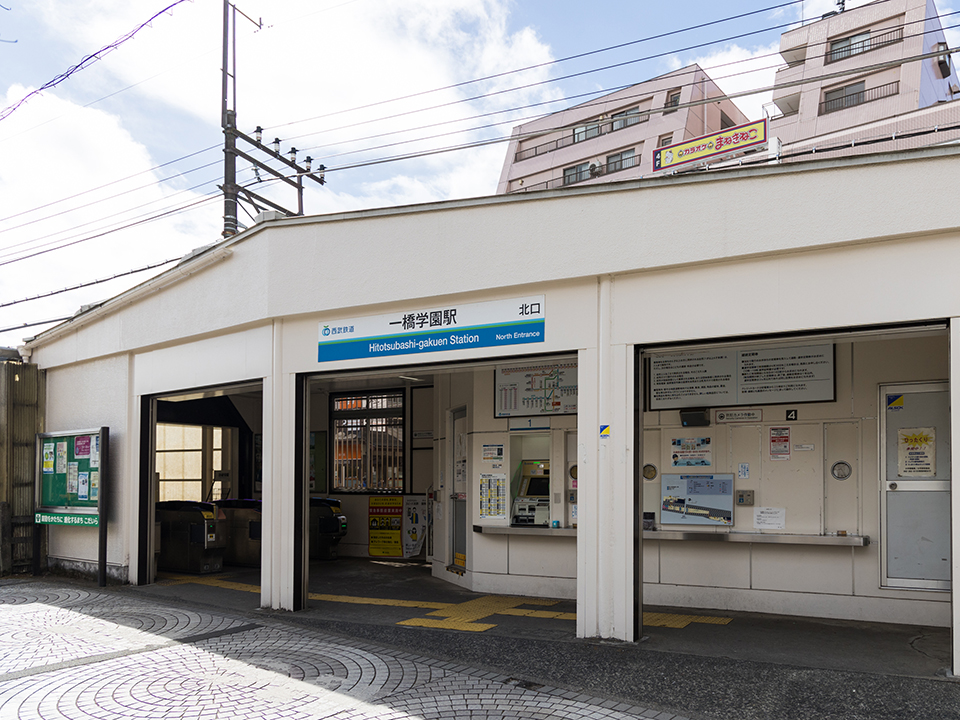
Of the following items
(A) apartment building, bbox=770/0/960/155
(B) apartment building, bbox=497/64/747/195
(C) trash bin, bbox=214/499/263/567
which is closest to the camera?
(C) trash bin, bbox=214/499/263/567

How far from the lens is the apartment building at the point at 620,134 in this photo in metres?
37.4

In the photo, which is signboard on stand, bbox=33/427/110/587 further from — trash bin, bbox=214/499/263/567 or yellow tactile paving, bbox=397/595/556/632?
yellow tactile paving, bbox=397/595/556/632

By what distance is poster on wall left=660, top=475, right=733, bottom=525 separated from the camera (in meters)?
7.99

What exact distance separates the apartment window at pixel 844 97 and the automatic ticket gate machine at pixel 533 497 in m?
28.1

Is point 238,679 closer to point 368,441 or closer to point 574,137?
point 368,441

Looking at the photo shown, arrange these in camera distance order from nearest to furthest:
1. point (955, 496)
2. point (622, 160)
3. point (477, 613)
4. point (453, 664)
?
1. point (955, 496)
2. point (453, 664)
3. point (477, 613)
4. point (622, 160)

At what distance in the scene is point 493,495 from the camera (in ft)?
30.3

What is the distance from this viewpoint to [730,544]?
785 centimetres

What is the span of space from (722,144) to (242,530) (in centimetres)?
1295

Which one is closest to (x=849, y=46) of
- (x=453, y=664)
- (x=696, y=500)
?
(x=696, y=500)

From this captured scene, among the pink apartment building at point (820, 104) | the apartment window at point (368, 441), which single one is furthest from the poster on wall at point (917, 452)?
the pink apartment building at point (820, 104)

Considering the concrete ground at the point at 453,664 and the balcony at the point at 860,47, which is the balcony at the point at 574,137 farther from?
the concrete ground at the point at 453,664

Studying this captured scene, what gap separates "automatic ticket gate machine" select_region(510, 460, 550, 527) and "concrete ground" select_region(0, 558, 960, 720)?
0.88 m

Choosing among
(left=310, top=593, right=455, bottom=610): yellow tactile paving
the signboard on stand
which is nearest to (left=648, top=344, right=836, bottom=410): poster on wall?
(left=310, top=593, right=455, bottom=610): yellow tactile paving
